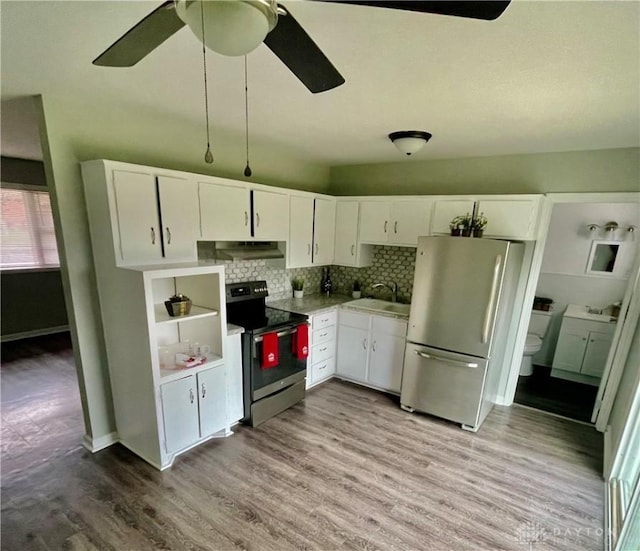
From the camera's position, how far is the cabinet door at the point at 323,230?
3.75m

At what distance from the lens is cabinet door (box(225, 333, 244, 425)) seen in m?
2.72

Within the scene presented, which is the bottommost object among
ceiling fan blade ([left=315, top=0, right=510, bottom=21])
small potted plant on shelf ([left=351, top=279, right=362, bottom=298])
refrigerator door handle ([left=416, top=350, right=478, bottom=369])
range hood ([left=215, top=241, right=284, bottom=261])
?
refrigerator door handle ([left=416, top=350, right=478, bottom=369])

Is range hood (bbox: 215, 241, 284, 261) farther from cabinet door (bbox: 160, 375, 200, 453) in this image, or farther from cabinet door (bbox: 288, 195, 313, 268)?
cabinet door (bbox: 160, 375, 200, 453)

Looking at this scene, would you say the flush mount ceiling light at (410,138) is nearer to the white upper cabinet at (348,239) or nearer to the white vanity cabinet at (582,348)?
the white upper cabinet at (348,239)

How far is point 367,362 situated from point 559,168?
2643 millimetres

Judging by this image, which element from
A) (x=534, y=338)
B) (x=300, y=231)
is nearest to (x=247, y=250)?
(x=300, y=231)

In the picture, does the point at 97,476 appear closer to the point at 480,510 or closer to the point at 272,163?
the point at 480,510

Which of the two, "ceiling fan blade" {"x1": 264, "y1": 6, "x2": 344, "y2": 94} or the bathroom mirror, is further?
the bathroom mirror

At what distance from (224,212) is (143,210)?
675mm

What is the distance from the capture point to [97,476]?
2.27 metres

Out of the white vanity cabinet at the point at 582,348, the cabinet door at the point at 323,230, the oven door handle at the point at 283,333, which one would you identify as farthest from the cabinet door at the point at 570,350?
the oven door handle at the point at 283,333

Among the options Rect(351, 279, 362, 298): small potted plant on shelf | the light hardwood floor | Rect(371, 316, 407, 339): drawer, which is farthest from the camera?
Rect(351, 279, 362, 298): small potted plant on shelf

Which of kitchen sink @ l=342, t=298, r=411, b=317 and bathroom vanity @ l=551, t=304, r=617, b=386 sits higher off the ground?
kitchen sink @ l=342, t=298, r=411, b=317

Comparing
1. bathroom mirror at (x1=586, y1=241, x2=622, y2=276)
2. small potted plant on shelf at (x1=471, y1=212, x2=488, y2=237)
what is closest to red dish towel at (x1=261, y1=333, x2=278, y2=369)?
small potted plant on shelf at (x1=471, y1=212, x2=488, y2=237)
